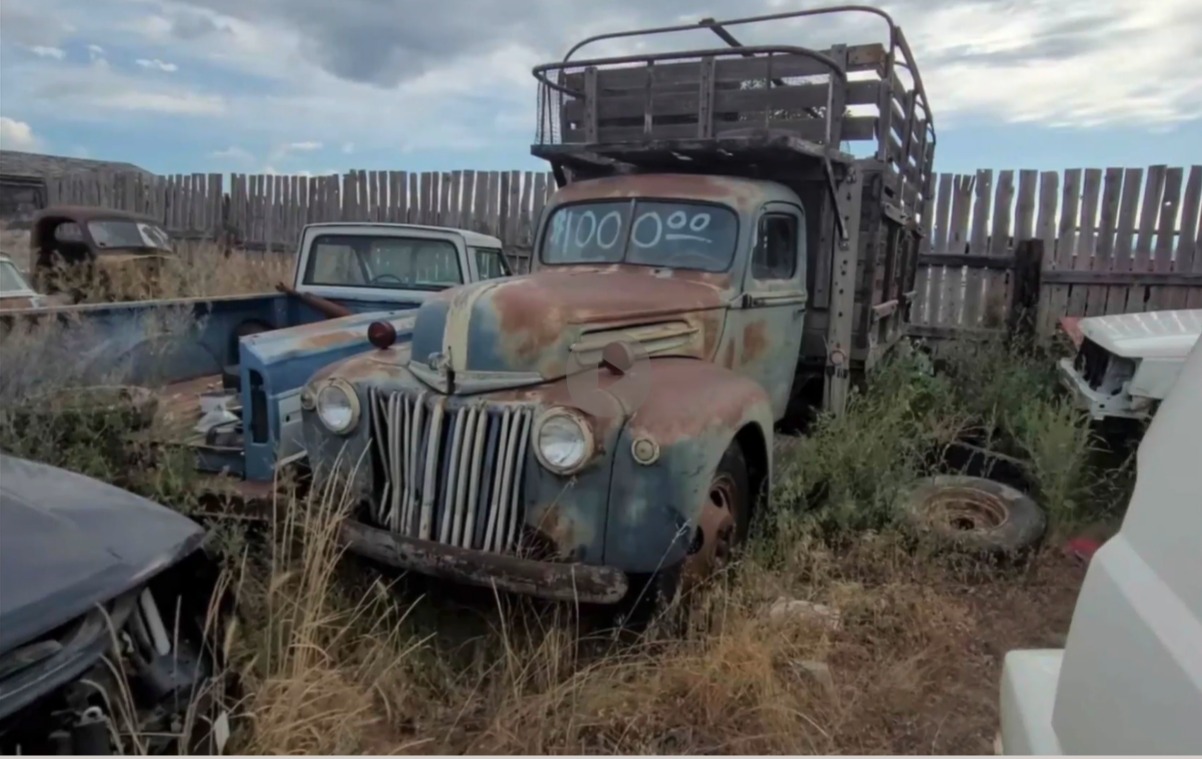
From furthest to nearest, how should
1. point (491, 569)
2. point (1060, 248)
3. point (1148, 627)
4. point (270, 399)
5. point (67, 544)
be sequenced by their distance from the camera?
1. point (1060, 248)
2. point (270, 399)
3. point (491, 569)
4. point (67, 544)
5. point (1148, 627)

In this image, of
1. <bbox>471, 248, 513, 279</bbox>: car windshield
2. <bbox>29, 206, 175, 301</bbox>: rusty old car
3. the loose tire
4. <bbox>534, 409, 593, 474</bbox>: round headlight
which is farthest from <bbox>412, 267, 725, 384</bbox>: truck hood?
<bbox>29, 206, 175, 301</bbox>: rusty old car

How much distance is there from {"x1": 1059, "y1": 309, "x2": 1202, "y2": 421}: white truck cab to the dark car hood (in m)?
4.74

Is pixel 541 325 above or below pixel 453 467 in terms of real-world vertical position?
above

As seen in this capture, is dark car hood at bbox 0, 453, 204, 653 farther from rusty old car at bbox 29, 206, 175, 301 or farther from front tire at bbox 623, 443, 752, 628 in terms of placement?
rusty old car at bbox 29, 206, 175, 301

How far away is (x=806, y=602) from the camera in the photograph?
3.57 metres

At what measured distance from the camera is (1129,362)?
16.0 ft

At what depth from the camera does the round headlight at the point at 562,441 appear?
3.07 metres

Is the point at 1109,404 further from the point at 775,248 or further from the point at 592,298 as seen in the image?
the point at 592,298

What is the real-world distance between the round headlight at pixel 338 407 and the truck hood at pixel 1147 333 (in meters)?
4.08

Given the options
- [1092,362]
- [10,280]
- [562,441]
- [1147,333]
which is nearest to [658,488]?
[562,441]

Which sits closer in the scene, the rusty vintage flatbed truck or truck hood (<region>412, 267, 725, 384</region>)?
the rusty vintage flatbed truck

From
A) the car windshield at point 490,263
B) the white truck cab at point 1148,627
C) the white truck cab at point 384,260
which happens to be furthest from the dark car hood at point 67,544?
the car windshield at point 490,263

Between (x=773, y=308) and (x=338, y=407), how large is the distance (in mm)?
2549

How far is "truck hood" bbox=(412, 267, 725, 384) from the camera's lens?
11.3ft
